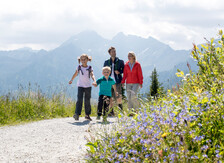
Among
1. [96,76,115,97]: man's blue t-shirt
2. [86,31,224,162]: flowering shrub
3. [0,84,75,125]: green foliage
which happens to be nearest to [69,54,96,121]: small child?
[96,76,115,97]: man's blue t-shirt

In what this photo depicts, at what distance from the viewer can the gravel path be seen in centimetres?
481

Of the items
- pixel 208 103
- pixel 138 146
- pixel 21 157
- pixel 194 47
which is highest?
pixel 194 47

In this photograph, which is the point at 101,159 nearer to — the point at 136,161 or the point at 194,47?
the point at 136,161

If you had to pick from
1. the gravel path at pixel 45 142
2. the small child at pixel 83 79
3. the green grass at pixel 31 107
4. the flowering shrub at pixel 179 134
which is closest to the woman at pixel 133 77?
the small child at pixel 83 79

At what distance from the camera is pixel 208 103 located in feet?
11.0

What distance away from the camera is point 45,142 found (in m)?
5.99

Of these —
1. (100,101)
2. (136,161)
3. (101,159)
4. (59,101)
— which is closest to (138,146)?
(136,161)

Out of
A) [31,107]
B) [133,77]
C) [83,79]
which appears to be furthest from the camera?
[31,107]

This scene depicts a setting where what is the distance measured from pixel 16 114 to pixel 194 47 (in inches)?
292

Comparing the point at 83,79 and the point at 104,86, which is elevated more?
the point at 83,79

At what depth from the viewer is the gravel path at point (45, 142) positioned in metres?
4.81

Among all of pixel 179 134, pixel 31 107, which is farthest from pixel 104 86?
pixel 179 134

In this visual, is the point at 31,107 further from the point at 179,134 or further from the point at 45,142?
the point at 179,134

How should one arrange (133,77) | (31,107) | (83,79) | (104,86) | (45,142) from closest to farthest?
(45,142), (104,86), (83,79), (133,77), (31,107)
